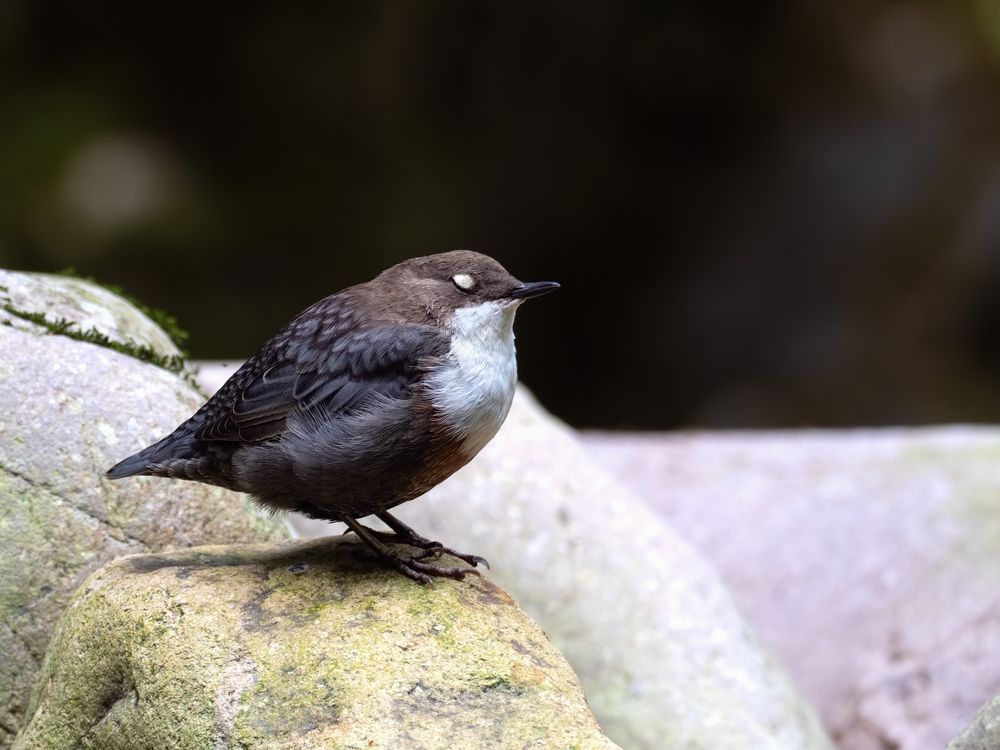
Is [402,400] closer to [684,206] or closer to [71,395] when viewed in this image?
[71,395]

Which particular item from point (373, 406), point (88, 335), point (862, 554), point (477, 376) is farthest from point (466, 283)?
point (862, 554)

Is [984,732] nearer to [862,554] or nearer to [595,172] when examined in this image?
[862,554]

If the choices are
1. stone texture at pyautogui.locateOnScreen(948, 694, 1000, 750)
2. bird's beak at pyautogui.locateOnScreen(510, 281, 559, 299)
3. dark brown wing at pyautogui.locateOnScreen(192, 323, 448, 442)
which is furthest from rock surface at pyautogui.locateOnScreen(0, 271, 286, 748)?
stone texture at pyautogui.locateOnScreen(948, 694, 1000, 750)

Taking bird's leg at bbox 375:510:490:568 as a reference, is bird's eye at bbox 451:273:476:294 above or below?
above

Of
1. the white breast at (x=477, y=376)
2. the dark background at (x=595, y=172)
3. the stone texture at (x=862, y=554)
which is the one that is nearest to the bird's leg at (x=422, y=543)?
the white breast at (x=477, y=376)

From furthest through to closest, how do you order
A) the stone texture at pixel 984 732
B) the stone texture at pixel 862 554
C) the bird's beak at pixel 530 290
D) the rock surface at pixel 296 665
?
the stone texture at pixel 862 554 → the bird's beak at pixel 530 290 → the stone texture at pixel 984 732 → the rock surface at pixel 296 665

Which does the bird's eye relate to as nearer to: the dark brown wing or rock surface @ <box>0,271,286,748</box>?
the dark brown wing

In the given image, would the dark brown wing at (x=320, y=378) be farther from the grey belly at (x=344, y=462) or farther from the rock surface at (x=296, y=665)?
the rock surface at (x=296, y=665)

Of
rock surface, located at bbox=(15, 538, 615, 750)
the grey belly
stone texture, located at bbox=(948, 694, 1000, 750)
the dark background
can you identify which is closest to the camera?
rock surface, located at bbox=(15, 538, 615, 750)
